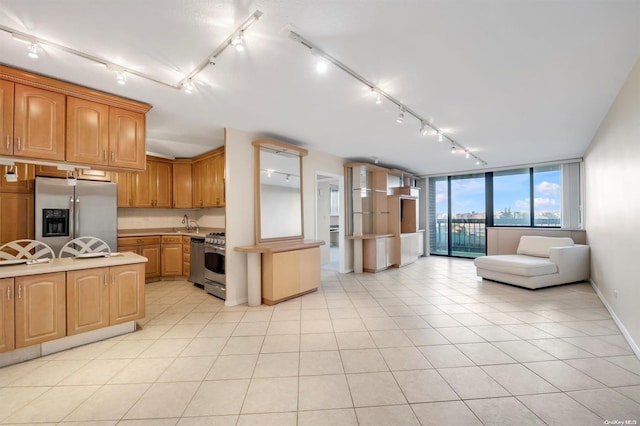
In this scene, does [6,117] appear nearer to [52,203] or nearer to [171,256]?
[52,203]

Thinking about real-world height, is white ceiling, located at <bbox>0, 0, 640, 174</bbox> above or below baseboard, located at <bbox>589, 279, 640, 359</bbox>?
above

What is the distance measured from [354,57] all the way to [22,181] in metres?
4.75

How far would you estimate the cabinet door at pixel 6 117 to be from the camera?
230 cm

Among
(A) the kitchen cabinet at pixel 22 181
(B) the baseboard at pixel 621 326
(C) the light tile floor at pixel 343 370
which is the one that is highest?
(A) the kitchen cabinet at pixel 22 181

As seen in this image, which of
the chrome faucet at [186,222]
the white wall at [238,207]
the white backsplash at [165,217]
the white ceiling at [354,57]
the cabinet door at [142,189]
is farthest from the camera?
the chrome faucet at [186,222]

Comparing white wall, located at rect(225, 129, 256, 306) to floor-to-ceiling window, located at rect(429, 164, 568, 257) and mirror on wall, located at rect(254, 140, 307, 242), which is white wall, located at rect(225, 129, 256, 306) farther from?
floor-to-ceiling window, located at rect(429, 164, 568, 257)

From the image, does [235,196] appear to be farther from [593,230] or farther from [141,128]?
[593,230]

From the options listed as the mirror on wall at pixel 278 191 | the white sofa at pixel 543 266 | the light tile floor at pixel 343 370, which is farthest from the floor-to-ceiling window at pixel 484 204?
the mirror on wall at pixel 278 191

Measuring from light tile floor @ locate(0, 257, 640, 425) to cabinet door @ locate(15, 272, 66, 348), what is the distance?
0.74ft

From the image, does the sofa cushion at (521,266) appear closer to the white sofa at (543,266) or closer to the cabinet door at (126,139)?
the white sofa at (543,266)

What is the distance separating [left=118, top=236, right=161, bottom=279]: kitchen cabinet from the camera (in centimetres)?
484

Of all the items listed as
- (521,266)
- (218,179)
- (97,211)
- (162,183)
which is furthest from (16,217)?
(521,266)

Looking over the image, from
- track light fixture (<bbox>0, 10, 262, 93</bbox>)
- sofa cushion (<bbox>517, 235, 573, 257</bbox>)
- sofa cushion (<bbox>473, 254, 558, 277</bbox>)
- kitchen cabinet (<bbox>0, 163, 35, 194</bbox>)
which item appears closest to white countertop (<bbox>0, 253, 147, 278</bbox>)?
track light fixture (<bbox>0, 10, 262, 93</bbox>)

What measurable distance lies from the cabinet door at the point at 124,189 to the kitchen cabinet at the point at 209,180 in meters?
1.14
